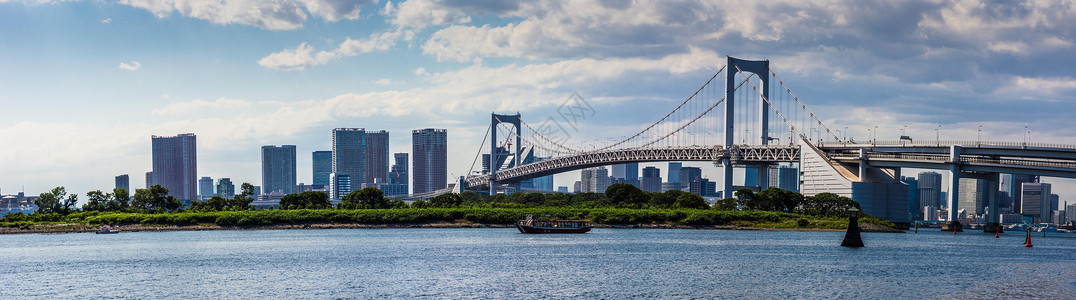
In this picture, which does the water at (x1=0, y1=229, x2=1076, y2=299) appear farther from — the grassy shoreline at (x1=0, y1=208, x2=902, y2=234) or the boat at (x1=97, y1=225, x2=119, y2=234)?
the grassy shoreline at (x1=0, y1=208, x2=902, y2=234)

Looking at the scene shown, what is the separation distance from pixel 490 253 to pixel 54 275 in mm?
20590

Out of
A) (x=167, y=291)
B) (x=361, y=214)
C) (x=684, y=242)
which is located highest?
(x=361, y=214)

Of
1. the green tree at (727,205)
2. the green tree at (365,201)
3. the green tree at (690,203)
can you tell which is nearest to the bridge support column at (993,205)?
the green tree at (727,205)

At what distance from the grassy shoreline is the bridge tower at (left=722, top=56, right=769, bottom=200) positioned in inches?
516

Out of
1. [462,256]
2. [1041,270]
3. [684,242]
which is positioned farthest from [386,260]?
[1041,270]

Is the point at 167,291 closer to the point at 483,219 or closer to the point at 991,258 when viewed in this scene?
the point at 991,258

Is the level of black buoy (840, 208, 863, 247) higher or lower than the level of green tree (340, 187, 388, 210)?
lower

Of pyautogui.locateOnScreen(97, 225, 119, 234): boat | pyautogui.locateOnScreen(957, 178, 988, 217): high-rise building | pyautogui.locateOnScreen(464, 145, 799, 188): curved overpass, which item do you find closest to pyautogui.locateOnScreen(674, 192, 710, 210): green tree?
pyautogui.locateOnScreen(464, 145, 799, 188): curved overpass

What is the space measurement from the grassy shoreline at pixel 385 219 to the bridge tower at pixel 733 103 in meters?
13.1

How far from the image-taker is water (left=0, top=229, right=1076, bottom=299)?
34.5 meters

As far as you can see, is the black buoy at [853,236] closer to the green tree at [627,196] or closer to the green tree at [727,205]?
the green tree at [727,205]

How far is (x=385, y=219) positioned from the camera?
90.2m

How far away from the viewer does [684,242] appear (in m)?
60.8

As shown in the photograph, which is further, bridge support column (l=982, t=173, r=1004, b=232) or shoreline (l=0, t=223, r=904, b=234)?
shoreline (l=0, t=223, r=904, b=234)
